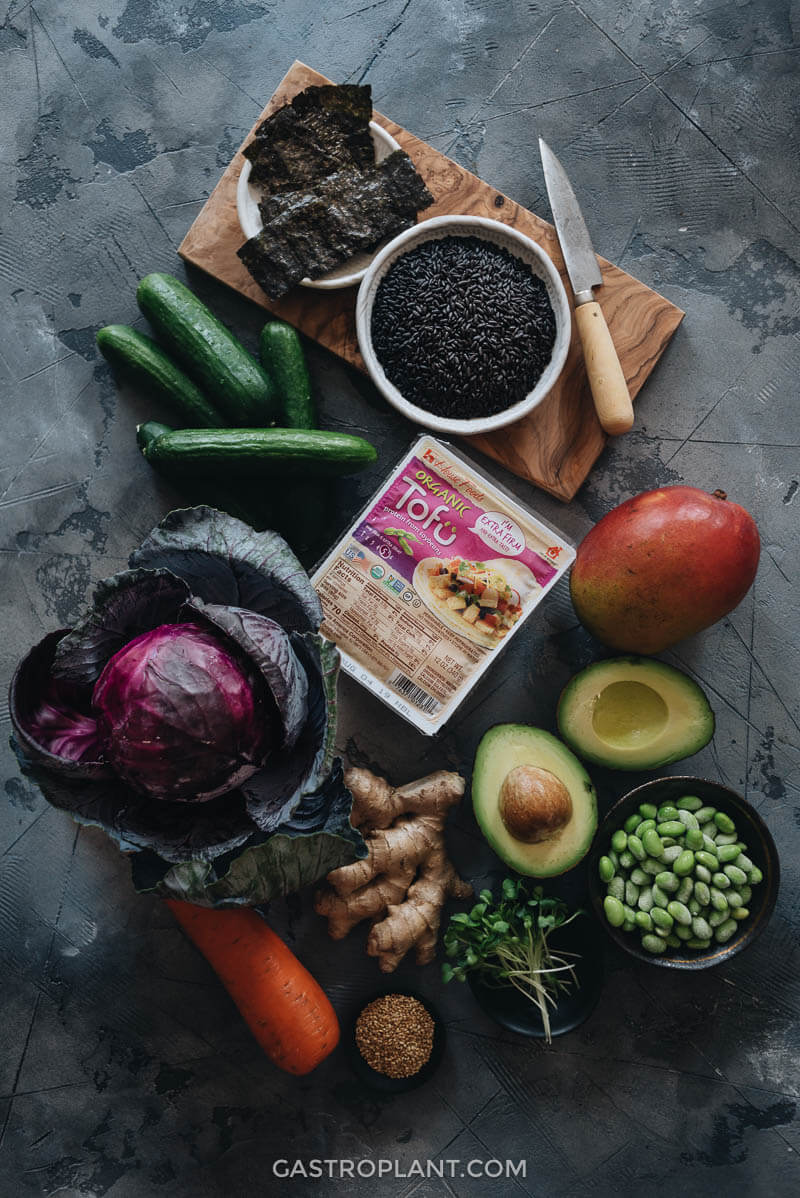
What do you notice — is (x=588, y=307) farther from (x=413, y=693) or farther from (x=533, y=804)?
(x=533, y=804)

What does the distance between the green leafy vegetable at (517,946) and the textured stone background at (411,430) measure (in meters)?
0.18

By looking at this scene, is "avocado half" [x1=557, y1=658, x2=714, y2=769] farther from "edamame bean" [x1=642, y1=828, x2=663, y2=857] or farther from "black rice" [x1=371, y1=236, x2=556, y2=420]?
"black rice" [x1=371, y1=236, x2=556, y2=420]

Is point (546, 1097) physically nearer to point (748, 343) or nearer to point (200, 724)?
point (200, 724)

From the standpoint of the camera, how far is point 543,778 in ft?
5.53

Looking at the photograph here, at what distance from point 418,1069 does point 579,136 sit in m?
2.15

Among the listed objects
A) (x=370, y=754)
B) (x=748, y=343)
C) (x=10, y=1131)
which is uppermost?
(x=748, y=343)

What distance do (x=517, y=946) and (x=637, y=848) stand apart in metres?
0.32

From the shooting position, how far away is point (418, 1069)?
1.88 m

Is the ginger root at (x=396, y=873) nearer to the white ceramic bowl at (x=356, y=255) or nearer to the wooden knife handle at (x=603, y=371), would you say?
the wooden knife handle at (x=603, y=371)

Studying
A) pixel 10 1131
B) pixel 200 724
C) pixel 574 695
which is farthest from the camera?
pixel 10 1131

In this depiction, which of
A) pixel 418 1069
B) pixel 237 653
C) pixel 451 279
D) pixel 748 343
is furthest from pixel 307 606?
pixel 748 343

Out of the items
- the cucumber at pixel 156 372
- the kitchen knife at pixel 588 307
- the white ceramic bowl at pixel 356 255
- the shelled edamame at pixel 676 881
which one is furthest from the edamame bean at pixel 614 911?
the white ceramic bowl at pixel 356 255

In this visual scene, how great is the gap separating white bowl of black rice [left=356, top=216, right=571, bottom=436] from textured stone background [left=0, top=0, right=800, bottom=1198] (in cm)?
19

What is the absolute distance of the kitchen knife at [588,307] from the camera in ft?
5.95
